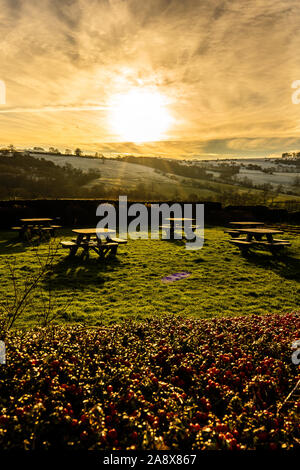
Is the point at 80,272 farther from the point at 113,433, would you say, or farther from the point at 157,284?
the point at 113,433

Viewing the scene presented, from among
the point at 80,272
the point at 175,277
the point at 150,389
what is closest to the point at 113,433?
the point at 150,389

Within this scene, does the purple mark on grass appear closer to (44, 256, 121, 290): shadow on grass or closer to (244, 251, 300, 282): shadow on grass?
(44, 256, 121, 290): shadow on grass

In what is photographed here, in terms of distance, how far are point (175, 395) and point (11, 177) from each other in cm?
6327

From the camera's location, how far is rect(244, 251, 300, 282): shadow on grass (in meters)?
9.70

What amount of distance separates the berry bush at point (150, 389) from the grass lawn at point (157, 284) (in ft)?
4.90

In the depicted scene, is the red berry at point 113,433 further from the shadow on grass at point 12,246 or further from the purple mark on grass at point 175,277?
the shadow on grass at point 12,246

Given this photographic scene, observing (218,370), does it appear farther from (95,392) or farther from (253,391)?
(95,392)

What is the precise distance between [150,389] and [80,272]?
6.57 metres

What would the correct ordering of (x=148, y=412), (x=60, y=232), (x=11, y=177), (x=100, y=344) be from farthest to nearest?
(x=11, y=177)
(x=60, y=232)
(x=100, y=344)
(x=148, y=412)

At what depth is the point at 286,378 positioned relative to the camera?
351 centimetres

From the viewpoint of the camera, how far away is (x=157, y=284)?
8289 mm

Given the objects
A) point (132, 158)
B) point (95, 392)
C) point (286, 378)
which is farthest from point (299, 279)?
point (132, 158)

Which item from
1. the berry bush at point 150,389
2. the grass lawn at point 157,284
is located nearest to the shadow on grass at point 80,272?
the grass lawn at point 157,284

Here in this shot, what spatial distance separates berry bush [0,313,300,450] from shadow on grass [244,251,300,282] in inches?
214
